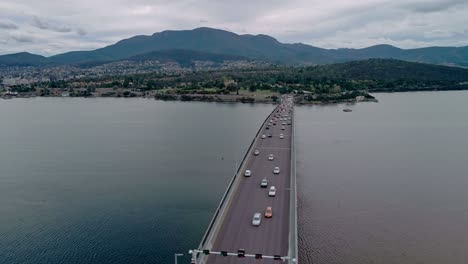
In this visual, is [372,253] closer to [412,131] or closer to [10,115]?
[412,131]

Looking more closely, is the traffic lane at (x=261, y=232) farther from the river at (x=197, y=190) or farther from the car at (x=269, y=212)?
the river at (x=197, y=190)

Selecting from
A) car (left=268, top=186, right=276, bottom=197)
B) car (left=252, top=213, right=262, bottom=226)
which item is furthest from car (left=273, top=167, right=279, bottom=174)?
car (left=252, top=213, right=262, bottom=226)

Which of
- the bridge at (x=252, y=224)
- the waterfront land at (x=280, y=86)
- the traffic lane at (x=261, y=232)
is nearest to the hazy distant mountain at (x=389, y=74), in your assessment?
the waterfront land at (x=280, y=86)

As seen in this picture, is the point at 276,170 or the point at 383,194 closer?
the point at 276,170

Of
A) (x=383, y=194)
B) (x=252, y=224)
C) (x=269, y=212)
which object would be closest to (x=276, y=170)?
(x=269, y=212)

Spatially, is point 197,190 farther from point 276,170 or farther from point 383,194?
point 383,194

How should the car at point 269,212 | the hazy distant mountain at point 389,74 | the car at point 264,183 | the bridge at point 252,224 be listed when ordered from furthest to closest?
the hazy distant mountain at point 389,74 < the car at point 264,183 < the car at point 269,212 < the bridge at point 252,224

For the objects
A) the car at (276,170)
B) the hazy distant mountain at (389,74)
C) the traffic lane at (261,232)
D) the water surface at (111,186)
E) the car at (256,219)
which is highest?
the hazy distant mountain at (389,74)

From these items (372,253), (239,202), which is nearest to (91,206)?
(239,202)

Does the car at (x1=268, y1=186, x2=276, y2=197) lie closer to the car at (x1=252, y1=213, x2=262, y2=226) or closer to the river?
the river
